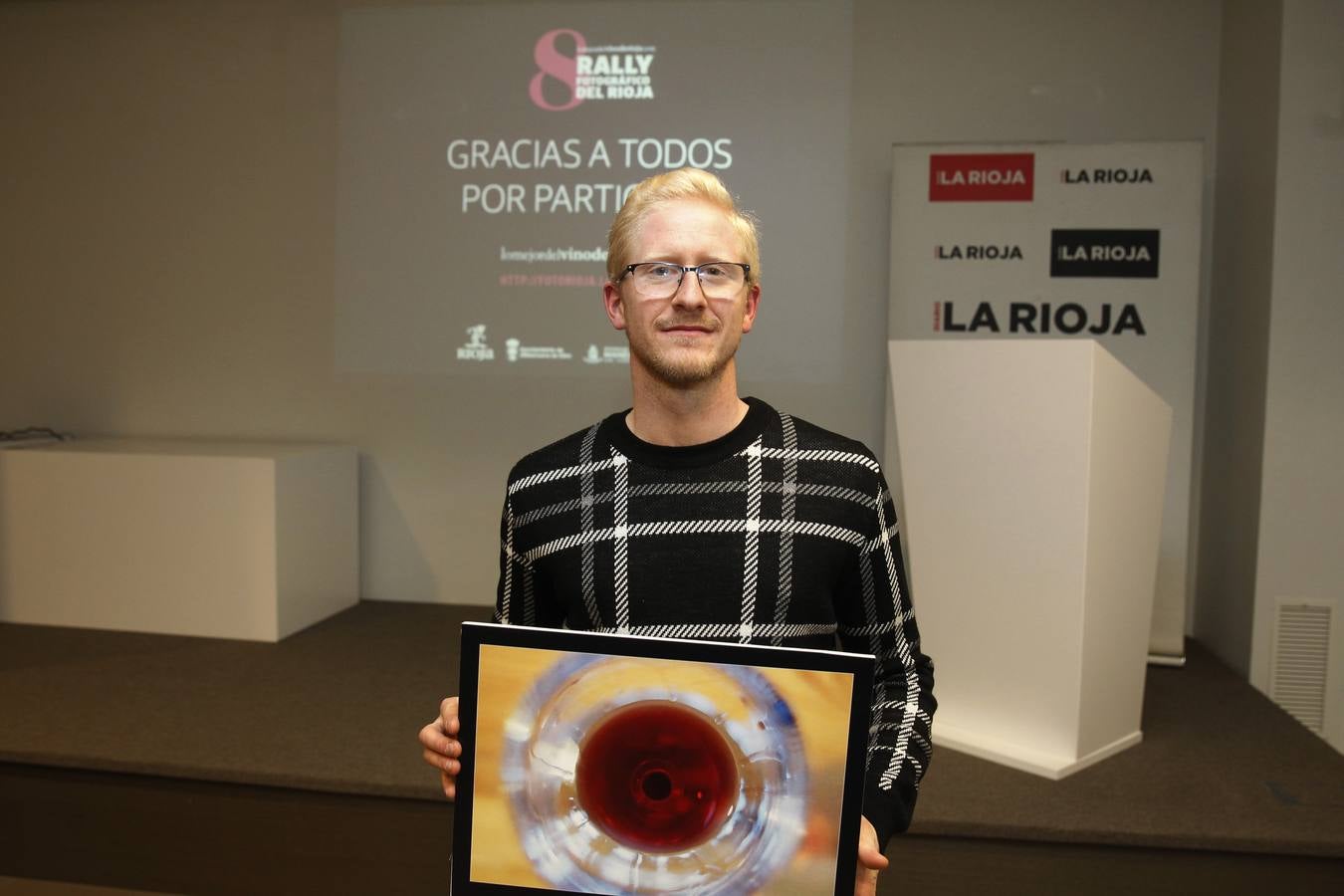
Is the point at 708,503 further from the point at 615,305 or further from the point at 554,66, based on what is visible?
the point at 554,66

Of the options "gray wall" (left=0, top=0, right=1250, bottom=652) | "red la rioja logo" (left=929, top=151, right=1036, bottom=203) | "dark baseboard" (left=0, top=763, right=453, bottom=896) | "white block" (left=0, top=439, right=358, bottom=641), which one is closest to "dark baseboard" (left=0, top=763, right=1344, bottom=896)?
"dark baseboard" (left=0, top=763, right=453, bottom=896)

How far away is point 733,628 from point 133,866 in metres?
2.25

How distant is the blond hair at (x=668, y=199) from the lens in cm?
119

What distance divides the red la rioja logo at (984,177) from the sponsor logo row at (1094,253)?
6.8 inches

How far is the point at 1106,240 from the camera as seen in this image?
374 centimetres

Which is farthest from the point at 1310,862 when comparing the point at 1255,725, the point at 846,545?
the point at 846,545

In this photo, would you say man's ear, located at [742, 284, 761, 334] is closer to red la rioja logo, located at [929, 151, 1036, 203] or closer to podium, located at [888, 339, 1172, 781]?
podium, located at [888, 339, 1172, 781]

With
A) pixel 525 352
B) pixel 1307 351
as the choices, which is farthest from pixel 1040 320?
pixel 525 352

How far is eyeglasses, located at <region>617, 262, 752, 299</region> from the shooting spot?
1157 mm

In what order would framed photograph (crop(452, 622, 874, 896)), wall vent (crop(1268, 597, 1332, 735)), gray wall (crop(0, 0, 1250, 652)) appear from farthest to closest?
1. gray wall (crop(0, 0, 1250, 652))
2. wall vent (crop(1268, 597, 1332, 735))
3. framed photograph (crop(452, 622, 874, 896))

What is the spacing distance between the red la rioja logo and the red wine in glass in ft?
10.5

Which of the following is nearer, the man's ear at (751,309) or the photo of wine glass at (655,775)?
the photo of wine glass at (655,775)

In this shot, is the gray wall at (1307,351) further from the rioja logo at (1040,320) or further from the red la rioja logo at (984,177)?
the red la rioja logo at (984,177)

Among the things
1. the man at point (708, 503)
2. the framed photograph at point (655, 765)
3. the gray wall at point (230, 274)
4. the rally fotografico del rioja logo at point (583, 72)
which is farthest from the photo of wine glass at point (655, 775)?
the rally fotografico del rioja logo at point (583, 72)
